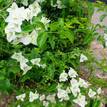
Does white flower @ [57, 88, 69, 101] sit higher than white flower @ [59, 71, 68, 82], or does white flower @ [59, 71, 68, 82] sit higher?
white flower @ [59, 71, 68, 82]

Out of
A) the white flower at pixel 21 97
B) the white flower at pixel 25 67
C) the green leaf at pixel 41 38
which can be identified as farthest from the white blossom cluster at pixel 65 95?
the green leaf at pixel 41 38

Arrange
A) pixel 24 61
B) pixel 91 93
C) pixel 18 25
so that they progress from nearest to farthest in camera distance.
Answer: pixel 18 25 → pixel 24 61 → pixel 91 93

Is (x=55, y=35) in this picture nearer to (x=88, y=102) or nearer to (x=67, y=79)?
(x=67, y=79)

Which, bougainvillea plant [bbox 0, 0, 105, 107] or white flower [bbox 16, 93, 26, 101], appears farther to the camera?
white flower [bbox 16, 93, 26, 101]

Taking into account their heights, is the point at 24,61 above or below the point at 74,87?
above

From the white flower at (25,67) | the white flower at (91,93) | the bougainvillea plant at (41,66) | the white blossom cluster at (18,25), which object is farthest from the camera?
the white flower at (91,93)

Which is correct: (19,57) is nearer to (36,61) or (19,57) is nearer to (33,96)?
(36,61)

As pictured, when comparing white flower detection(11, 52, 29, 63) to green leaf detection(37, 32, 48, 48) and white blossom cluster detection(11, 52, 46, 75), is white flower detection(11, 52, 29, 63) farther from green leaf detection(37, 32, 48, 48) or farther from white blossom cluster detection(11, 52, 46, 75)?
green leaf detection(37, 32, 48, 48)

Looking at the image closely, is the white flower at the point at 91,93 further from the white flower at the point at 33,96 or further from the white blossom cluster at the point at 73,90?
the white flower at the point at 33,96

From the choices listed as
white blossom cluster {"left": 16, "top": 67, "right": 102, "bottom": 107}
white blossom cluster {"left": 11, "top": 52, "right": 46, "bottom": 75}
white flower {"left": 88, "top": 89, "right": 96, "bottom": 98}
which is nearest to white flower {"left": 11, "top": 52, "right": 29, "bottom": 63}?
white blossom cluster {"left": 11, "top": 52, "right": 46, "bottom": 75}

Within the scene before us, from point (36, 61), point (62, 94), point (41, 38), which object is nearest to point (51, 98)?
point (62, 94)

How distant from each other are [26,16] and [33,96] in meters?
0.44

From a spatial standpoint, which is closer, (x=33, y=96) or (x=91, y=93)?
(x=33, y=96)

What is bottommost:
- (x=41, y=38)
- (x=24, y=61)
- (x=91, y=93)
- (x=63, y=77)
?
(x=91, y=93)
